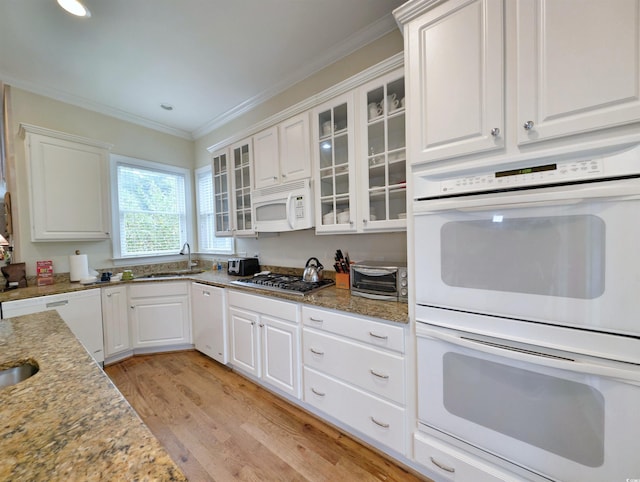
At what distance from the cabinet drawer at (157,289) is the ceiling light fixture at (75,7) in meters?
2.31

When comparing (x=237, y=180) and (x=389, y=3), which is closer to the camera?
(x=389, y=3)

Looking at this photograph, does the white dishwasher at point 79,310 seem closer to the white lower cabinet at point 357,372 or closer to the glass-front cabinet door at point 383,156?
the white lower cabinet at point 357,372

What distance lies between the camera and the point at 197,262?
3.86 metres

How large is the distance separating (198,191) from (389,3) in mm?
3241

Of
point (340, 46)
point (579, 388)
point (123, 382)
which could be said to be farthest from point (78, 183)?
point (579, 388)

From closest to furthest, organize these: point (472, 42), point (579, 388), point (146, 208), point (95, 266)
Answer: point (579, 388)
point (472, 42)
point (95, 266)
point (146, 208)

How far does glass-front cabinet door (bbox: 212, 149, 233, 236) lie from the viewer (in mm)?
2990

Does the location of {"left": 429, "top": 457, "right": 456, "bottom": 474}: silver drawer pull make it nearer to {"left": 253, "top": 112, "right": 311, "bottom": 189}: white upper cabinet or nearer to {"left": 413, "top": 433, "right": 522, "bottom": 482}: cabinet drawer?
{"left": 413, "top": 433, "right": 522, "bottom": 482}: cabinet drawer

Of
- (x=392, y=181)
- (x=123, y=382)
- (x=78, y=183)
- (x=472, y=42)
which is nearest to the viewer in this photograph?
(x=472, y=42)

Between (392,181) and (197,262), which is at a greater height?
(392,181)

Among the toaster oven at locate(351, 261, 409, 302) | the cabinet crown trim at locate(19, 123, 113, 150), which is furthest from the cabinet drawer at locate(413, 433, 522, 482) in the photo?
the cabinet crown trim at locate(19, 123, 113, 150)

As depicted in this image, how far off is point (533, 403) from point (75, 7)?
3364 mm

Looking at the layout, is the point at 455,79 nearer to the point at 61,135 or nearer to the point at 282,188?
the point at 282,188

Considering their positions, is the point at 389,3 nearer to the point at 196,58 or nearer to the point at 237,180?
the point at 196,58
